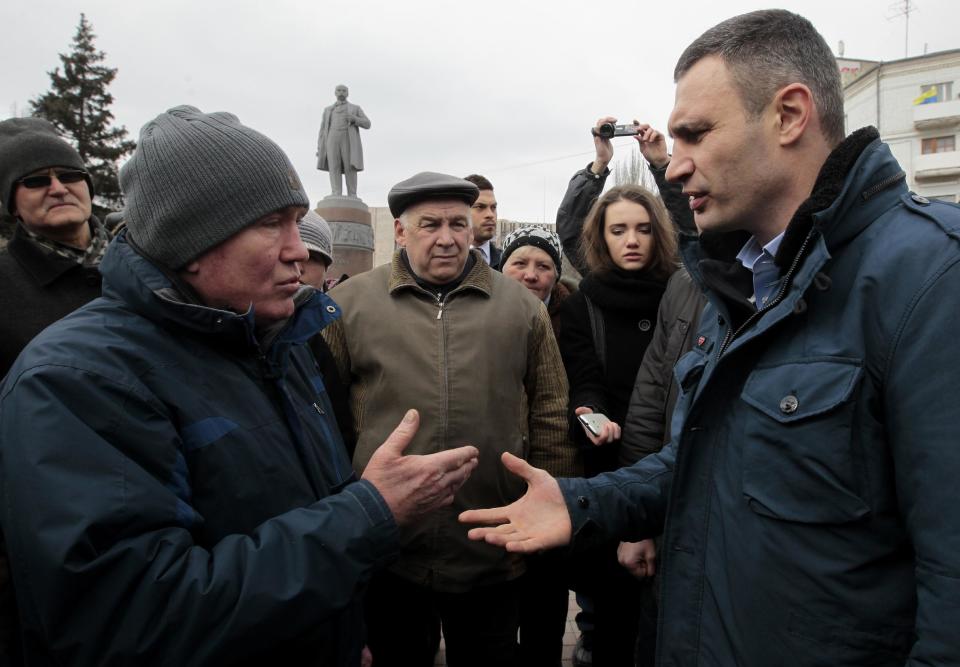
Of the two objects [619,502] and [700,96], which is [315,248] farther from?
[700,96]

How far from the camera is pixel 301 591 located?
1318 mm

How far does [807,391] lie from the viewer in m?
1.25

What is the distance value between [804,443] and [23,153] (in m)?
2.96

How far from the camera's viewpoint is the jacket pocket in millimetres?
1195

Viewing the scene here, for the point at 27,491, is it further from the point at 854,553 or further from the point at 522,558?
the point at 522,558

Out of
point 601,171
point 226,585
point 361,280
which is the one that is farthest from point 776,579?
point 601,171

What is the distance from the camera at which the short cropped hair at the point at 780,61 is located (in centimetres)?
145

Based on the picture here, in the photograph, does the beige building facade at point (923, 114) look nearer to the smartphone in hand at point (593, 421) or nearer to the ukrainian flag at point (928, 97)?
the ukrainian flag at point (928, 97)

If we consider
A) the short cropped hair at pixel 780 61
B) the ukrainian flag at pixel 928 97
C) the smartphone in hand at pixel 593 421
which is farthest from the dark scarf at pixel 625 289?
the ukrainian flag at pixel 928 97

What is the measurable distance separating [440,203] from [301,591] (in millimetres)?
1993

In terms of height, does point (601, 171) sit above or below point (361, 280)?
above

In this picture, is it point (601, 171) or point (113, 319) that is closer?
point (113, 319)

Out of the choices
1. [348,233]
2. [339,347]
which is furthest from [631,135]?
[348,233]

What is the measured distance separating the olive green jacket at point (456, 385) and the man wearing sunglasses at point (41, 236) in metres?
1.02
